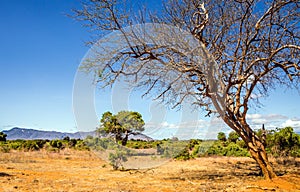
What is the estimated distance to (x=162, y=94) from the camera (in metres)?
10.4

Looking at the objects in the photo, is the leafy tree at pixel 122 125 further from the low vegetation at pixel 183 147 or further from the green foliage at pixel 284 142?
the green foliage at pixel 284 142

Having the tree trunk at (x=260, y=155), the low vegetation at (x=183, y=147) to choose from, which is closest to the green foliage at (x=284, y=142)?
the low vegetation at (x=183, y=147)

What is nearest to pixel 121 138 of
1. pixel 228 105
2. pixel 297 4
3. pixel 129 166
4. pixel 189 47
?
pixel 129 166

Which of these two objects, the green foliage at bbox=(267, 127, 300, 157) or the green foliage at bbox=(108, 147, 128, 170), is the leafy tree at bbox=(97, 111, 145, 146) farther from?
the green foliage at bbox=(267, 127, 300, 157)

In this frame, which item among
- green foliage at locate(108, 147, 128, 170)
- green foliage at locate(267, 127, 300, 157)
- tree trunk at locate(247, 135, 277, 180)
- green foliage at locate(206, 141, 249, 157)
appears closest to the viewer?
tree trunk at locate(247, 135, 277, 180)

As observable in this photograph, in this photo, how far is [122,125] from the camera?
14461mm

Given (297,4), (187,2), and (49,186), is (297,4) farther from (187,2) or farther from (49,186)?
(49,186)

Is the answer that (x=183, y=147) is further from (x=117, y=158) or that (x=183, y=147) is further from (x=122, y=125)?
(x=117, y=158)

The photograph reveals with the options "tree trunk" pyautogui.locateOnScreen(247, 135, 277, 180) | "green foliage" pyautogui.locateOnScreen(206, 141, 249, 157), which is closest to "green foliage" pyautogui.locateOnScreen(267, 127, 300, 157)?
"green foliage" pyautogui.locateOnScreen(206, 141, 249, 157)

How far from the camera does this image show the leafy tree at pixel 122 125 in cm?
1216

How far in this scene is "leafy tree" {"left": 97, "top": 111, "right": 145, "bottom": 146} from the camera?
12.2 meters

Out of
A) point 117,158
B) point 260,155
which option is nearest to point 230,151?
point 117,158

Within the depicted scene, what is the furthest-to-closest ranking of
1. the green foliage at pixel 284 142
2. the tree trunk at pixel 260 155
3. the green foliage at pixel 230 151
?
1. the green foliage at pixel 230 151
2. the green foliage at pixel 284 142
3. the tree trunk at pixel 260 155

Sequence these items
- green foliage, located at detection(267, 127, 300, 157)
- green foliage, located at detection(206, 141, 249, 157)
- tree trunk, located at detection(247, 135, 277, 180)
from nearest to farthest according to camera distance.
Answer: tree trunk, located at detection(247, 135, 277, 180) → green foliage, located at detection(267, 127, 300, 157) → green foliage, located at detection(206, 141, 249, 157)
